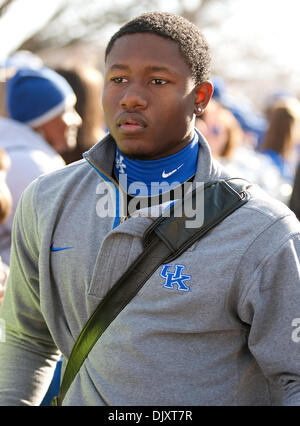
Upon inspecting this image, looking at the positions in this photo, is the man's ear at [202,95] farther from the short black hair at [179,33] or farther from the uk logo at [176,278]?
the uk logo at [176,278]

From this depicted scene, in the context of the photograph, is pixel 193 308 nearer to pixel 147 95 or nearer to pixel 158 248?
pixel 158 248

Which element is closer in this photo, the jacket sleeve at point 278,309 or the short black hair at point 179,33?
the jacket sleeve at point 278,309

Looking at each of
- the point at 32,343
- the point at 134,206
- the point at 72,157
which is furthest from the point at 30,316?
the point at 72,157

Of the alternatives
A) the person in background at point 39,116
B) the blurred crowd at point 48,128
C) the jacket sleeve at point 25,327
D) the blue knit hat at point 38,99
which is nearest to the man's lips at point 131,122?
the jacket sleeve at point 25,327

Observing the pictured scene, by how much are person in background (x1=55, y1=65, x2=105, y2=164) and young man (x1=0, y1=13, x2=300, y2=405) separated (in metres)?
2.69

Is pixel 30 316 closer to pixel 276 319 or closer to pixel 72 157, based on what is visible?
pixel 276 319

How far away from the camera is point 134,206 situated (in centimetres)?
242

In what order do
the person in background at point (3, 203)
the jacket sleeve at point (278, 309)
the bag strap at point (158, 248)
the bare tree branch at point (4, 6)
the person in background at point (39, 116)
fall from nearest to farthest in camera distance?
1. the jacket sleeve at point (278, 309)
2. the bag strap at point (158, 248)
3. the person in background at point (3, 203)
4. the person in background at point (39, 116)
5. the bare tree branch at point (4, 6)

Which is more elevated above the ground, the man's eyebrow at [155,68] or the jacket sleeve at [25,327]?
the man's eyebrow at [155,68]

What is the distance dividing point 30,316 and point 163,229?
671 millimetres

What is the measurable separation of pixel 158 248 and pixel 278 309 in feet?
1.36

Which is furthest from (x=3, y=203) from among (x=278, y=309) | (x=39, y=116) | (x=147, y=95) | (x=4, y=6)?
(x=4, y=6)

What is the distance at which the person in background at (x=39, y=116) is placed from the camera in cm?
441

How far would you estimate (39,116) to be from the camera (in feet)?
15.2
